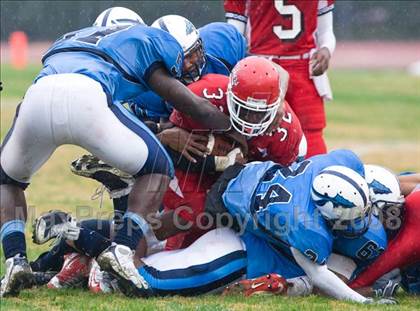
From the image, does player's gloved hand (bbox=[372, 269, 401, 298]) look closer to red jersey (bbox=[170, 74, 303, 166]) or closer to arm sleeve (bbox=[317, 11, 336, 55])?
A: red jersey (bbox=[170, 74, 303, 166])

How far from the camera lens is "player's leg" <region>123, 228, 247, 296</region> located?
461 centimetres

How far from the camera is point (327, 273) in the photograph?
4.48 m

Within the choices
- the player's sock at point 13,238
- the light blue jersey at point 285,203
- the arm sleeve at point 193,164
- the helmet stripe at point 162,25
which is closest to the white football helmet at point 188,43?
the helmet stripe at point 162,25

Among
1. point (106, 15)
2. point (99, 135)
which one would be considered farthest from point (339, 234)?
point (106, 15)

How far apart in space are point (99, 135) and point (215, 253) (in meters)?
0.78

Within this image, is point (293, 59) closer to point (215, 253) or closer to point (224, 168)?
point (224, 168)

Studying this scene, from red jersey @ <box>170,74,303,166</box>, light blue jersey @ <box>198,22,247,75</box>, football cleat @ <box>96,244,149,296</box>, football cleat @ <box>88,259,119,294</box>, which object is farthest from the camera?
light blue jersey @ <box>198,22,247,75</box>

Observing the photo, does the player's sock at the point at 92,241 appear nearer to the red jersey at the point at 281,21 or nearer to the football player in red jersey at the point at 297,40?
the football player in red jersey at the point at 297,40

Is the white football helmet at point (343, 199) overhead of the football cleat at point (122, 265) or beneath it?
overhead

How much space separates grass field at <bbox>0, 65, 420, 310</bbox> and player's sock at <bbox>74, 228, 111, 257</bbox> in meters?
0.21

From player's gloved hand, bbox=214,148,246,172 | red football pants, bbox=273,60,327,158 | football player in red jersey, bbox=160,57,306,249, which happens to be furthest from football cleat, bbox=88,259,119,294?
red football pants, bbox=273,60,327,158

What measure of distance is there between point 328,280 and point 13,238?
4.66ft

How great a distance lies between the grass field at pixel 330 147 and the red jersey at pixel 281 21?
65.9 inches

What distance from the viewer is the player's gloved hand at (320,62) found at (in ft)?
21.6
